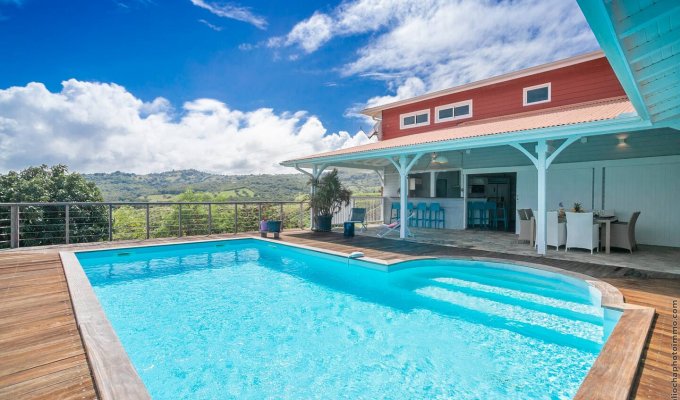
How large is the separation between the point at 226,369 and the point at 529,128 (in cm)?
616

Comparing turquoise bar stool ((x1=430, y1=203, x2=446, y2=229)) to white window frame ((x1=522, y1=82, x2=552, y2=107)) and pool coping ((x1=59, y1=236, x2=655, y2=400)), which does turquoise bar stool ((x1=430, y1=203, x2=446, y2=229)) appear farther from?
pool coping ((x1=59, y1=236, x2=655, y2=400))

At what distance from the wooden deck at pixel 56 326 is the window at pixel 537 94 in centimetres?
595

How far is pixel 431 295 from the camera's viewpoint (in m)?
4.82

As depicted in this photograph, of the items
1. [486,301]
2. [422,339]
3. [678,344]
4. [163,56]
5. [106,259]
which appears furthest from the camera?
[163,56]

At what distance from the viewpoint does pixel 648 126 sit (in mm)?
5070

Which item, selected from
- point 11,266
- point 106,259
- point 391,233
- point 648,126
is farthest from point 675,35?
point 106,259

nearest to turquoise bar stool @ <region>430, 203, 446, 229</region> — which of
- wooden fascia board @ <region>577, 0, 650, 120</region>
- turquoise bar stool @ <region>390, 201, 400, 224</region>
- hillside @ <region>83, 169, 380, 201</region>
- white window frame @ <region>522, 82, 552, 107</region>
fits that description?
turquoise bar stool @ <region>390, 201, 400, 224</region>

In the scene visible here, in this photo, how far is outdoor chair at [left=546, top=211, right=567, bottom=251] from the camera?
261 inches

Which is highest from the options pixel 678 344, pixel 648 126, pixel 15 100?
pixel 15 100

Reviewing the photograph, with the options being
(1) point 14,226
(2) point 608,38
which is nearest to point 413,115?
(2) point 608,38

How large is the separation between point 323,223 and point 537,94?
743 cm

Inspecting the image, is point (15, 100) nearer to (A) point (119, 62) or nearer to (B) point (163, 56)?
(A) point (119, 62)

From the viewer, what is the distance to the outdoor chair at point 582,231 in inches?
248

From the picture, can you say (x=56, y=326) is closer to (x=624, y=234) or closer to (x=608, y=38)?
(x=608, y=38)
